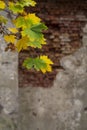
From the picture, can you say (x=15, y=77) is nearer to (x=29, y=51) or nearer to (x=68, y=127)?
(x=29, y=51)

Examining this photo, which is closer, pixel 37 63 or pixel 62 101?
pixel 37 63

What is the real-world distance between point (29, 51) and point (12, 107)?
834mm

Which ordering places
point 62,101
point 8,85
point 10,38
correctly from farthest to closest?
Result: point 62,101 < point 8,85 < point 10,38

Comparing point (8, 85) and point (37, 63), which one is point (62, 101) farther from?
point (37, 63)

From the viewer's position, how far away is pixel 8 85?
4918mm

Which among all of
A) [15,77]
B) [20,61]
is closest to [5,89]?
[15,77]

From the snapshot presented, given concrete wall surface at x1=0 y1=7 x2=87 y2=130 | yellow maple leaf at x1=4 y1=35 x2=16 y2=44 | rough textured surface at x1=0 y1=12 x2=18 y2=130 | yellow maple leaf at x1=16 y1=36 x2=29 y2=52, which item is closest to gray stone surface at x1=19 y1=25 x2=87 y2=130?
concrete wall surface at x1=0 y1=7 x2=87 y2=130

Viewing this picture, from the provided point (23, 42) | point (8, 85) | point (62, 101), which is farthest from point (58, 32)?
point (23, 42)

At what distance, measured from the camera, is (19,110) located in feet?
17.3

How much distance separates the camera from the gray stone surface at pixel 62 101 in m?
5.35

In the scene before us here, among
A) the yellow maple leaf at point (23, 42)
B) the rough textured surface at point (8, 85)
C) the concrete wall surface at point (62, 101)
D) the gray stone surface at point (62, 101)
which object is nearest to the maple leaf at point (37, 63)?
the yellow maple leaf at point (23, 42)

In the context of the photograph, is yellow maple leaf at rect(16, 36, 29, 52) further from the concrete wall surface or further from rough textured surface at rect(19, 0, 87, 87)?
rough textured surface at rect(19, 0, 87, 87)

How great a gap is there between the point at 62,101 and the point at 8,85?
2.87ft

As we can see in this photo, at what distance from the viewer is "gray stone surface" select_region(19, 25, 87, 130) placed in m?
5.35
